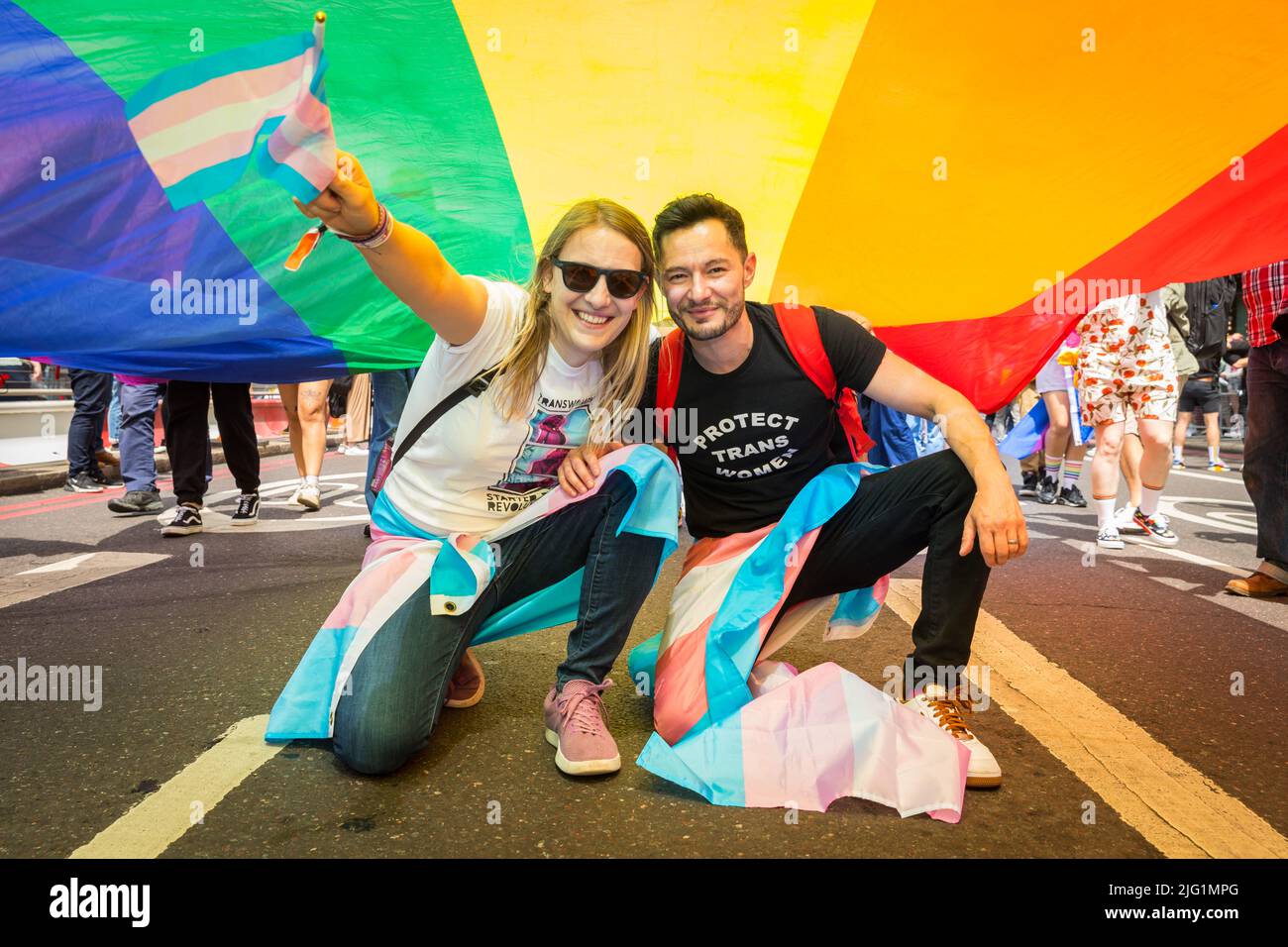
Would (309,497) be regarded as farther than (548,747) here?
Yes

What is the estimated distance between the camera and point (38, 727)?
7.61ft

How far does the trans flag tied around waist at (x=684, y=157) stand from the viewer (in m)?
2.78

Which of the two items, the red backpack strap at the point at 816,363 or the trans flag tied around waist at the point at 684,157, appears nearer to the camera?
the red backpack strap at the point at 816,363

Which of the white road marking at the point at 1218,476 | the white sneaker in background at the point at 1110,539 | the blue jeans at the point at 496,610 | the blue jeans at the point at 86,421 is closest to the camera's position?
the blue jeans at the point at 496,610

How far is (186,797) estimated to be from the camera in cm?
191

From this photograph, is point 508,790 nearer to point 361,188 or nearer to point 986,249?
point 361,188

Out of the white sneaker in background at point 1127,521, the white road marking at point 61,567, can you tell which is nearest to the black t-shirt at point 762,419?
the white road marking at point 61,567

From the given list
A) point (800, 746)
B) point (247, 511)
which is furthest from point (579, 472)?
point (247, 511)

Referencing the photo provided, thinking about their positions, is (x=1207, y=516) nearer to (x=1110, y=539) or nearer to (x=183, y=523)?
(x=1110, y=539)

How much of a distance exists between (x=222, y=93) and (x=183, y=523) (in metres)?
3.94

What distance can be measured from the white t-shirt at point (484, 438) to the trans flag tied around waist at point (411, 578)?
0.24ft

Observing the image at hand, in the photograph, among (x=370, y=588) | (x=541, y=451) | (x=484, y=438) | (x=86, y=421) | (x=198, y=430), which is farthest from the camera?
(x=86, y=421)

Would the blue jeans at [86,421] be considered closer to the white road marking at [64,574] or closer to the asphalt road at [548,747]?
the white road marking at [64,574]

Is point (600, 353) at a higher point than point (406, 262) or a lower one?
lower
